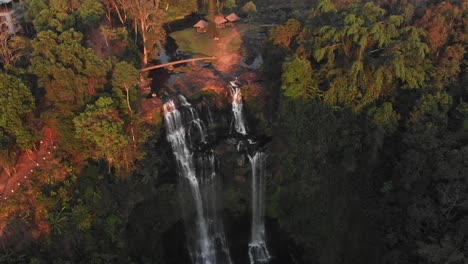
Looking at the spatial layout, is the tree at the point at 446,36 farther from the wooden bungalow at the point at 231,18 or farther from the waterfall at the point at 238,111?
the wooden bungalow at the point at 231,18

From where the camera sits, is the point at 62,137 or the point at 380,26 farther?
the point at 380,26

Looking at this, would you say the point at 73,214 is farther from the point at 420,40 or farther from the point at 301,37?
the point at 420,40

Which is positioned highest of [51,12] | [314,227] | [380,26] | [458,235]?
[51,12]

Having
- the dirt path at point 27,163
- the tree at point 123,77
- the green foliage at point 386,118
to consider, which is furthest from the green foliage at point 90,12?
the green foliage at point 386,118

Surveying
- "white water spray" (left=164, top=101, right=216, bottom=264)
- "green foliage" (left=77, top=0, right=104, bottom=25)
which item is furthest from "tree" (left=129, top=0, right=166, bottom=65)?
"white water spray" (left=164, top=101, right=216, bottom=264)

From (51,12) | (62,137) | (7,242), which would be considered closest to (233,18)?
(51,12)

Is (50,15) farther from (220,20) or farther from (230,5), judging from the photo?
(230,5)

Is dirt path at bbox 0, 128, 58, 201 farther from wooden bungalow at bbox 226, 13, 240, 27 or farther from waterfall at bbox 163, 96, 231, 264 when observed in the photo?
wooden bungalow at bbox 226, 13, 240, 27

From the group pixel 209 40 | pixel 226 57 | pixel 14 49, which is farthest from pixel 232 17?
pixel 14 49
